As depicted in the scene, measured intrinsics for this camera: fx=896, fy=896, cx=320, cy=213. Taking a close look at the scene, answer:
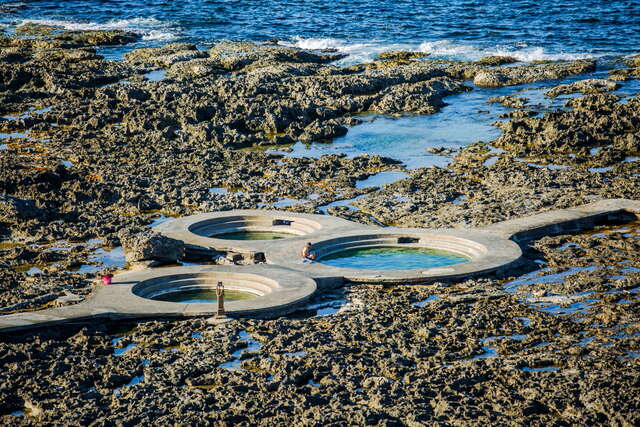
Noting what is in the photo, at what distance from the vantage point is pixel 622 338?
24.4m

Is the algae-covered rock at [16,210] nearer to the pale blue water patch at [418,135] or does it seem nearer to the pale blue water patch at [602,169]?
the pale blue water patch at [418,135]

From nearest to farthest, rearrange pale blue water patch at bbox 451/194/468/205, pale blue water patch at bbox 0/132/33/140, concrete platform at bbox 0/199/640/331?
1. concrete platform at bbox 0/199/640/331
2. pale blue water patch at bbox 451/194/468/205
3. pale blue water patch at bbox 0/132/33/140

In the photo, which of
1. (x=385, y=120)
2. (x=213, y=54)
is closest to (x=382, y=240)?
(x=385, y=120)

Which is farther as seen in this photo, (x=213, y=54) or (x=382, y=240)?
(x=213, y=54)

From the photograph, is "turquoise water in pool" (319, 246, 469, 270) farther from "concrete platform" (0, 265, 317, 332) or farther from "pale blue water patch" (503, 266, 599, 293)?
"concrete platform" (0, 265, 317, 332)

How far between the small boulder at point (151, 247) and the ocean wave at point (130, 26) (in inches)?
2108

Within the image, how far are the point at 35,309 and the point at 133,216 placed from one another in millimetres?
9697

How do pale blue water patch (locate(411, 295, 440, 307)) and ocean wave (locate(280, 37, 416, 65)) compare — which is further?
ocean wave (locate(280, 37, 416, 65))

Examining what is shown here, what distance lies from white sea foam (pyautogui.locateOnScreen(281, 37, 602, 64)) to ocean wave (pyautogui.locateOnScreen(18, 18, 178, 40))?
46.4 ft

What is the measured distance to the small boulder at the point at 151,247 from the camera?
101 feet

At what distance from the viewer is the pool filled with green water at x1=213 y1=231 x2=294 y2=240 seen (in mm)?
34562

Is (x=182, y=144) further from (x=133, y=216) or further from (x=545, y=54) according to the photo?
(x=545, y=54)

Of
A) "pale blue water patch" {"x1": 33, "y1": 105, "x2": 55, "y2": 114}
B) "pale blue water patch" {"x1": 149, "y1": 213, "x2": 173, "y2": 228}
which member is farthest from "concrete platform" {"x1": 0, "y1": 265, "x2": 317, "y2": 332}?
"pale blue water patch" {"x1": 33, "y1": 105, "x2": 55, "y2": 114}

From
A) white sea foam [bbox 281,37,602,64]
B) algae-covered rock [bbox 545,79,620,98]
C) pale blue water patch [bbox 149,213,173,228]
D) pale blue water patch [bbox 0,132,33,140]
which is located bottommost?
pale blue water patch [bbox 149,213,173,228]
